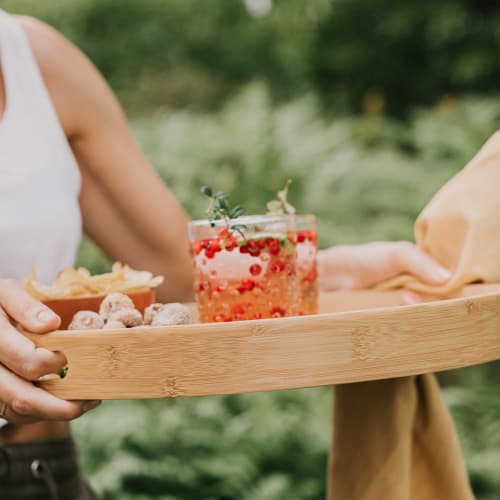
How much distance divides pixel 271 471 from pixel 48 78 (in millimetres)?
2193

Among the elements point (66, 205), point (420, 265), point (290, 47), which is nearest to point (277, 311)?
point (420, 265)

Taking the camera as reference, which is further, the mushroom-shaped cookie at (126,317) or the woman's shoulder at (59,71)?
the woman's shoulder at (59,71)

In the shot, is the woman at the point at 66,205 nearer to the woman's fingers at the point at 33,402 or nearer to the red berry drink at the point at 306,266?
the red berry drink at the point at 306,266

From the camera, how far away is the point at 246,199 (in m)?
4.19

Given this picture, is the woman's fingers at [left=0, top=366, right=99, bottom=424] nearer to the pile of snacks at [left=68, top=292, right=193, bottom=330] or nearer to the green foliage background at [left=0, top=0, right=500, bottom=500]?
the pile of snacks at [left=68, top=292, right=193, bottom=330]

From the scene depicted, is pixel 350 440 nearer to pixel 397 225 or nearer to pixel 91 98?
pixel 91 98

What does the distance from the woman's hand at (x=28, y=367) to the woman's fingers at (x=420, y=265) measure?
568 mm

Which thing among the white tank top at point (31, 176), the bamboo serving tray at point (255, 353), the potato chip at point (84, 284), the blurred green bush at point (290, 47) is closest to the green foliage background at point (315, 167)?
the blurred green bush at point (290, 47)

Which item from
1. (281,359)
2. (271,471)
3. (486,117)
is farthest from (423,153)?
(281,359)

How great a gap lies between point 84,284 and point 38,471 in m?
0.43

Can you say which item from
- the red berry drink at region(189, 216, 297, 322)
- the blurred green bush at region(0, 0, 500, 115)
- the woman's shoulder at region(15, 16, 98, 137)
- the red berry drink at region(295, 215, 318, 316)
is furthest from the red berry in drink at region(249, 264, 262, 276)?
the blurred green bush at region(0, 0, 500, 115)

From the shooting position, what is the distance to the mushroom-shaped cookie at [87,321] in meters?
1.09

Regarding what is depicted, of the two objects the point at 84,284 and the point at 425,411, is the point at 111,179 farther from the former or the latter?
the point at 425,411

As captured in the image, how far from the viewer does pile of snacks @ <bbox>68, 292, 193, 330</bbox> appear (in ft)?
3.52
